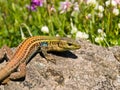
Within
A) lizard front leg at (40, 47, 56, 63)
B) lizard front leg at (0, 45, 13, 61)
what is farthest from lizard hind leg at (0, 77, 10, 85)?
lizard front leg at (40, 47, 56, 63)

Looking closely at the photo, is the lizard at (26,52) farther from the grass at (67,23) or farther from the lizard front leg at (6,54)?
the grass at (67,23)

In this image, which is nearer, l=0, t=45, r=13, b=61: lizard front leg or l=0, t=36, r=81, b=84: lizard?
l=0, t=36, r=81, b=84: lizard

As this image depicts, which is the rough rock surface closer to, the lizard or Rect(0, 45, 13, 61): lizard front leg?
the lizard

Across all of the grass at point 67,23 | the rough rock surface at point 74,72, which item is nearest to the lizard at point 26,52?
the rough rock surface at point 74,72

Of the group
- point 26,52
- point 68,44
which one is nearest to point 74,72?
point 68,44

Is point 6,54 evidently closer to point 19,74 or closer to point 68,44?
point 19,74

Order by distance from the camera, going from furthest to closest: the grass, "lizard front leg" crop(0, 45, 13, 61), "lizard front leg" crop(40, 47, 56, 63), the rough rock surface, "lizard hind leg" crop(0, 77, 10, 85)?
1. the grass
2. "lizard front leg" crop(0, 45, 13, 61)
3. "lizard front leg" crop(40, 47, 56, 63)
4. the rough rock surface
5. "lizard hind leg" crop(0, 77, 10, 85)
